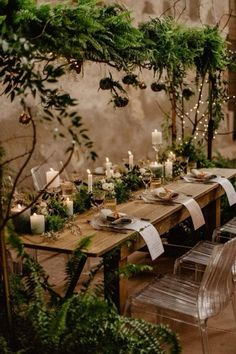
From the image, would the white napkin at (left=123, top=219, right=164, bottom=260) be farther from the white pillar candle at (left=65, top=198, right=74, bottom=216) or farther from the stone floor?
the stone floor

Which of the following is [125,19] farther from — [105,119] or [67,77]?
[105,119]

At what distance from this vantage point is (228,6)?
9953mm

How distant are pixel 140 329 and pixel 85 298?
24 centimetres

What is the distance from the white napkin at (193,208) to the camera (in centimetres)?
411

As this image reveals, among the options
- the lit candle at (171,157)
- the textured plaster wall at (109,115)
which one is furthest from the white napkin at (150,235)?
the textured plaster wall at (109,115)

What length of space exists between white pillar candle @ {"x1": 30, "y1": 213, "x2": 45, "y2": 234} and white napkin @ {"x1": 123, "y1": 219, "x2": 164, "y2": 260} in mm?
508

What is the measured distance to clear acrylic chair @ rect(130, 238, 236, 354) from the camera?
3000mm

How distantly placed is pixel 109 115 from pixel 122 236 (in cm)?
414

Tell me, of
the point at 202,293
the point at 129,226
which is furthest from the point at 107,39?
the point at 202,293

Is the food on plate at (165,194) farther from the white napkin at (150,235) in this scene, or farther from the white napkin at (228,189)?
the white napkin at (228,189)

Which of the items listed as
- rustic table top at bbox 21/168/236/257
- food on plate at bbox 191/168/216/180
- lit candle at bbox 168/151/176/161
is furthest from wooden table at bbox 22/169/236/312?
lit candle at bbox 168/151/176/161

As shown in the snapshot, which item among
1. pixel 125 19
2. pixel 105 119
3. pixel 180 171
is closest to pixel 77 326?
pixel 125 19

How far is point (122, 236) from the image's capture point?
3.34m

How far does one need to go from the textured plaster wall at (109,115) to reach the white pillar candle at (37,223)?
7.96ft
